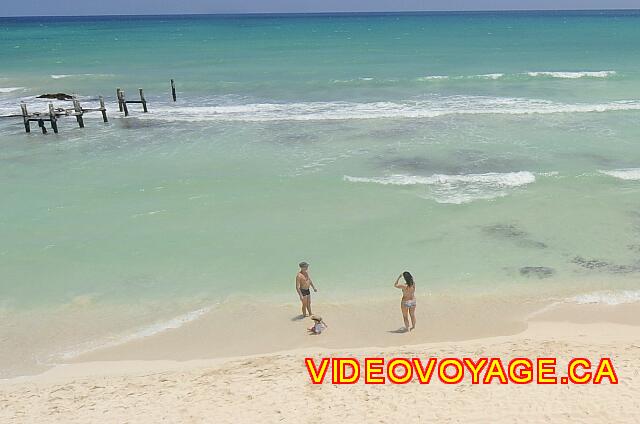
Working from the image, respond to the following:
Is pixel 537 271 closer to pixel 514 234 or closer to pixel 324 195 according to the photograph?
A: pixel 514 234

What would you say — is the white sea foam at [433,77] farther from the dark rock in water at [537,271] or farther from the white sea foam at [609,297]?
the white sea foam at [609,297]

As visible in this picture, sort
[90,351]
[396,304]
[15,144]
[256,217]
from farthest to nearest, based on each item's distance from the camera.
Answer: [15,144]
[256,217]
[396,304]
[90,351]

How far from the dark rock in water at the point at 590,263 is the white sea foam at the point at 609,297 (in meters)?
1.26

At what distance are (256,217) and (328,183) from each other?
12.4 feet

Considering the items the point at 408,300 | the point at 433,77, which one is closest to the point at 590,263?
the point at 408,300

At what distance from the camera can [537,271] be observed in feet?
46.0

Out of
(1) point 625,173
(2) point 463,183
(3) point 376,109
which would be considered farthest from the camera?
(3) point 376,109

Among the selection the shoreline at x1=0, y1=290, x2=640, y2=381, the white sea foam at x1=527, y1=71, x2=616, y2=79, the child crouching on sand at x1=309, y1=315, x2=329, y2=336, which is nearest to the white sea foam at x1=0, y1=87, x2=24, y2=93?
the shoreline at x1=0, y1=290, x2=640, y2=381

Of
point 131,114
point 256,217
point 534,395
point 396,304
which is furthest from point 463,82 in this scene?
point 534,395

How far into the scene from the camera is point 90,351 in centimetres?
1140

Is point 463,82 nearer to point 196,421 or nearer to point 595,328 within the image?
point 595,328

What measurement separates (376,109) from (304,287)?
881 inches

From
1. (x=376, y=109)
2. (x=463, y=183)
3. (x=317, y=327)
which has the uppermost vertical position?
(x=376, y=109)

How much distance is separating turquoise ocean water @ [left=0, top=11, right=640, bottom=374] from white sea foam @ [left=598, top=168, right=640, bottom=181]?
0.16 m
